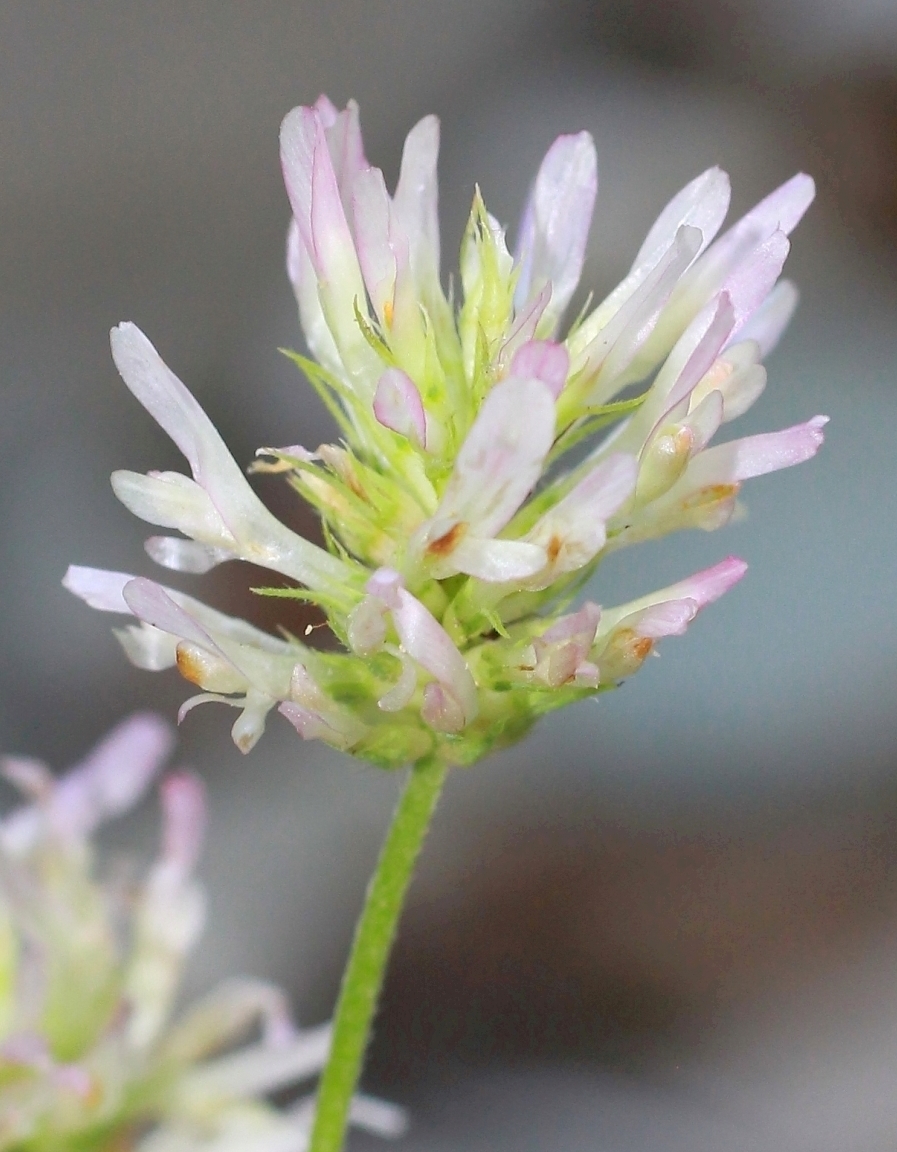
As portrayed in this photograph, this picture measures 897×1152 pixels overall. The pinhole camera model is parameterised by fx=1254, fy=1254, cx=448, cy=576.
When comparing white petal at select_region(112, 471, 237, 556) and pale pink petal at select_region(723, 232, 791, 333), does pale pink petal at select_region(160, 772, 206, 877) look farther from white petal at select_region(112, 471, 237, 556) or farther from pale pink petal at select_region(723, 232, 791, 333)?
→ pale pink petal at select_region(723, 232, 791, 333)

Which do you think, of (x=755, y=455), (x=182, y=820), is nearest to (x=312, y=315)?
(x=755, y=455)

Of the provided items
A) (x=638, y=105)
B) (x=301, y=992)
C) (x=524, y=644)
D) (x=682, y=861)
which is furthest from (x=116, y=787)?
(x=638, y=105)

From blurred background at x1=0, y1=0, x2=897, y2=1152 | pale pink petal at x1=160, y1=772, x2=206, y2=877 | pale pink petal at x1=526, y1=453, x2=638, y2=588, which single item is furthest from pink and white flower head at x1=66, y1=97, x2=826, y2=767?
blurred background at x1=0, y1=0, x2=897, y2=1152

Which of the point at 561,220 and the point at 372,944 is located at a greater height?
the point at 561,220

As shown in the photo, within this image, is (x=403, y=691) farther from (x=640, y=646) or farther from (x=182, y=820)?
(x=182, y=820)

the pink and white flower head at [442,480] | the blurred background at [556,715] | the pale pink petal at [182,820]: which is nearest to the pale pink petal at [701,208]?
the pink and white flower head at [442,480]

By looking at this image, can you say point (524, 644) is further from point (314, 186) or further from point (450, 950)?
point (450, 950)
